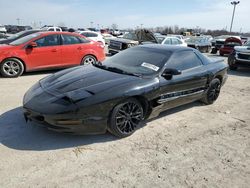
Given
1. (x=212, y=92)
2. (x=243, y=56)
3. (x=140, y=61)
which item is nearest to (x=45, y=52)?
(x=140, y=61)

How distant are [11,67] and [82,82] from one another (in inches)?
191

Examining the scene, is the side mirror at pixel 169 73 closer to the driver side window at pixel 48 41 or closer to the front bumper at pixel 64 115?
Answer: the front bumper at pixel 64 115

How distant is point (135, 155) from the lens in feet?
11.6

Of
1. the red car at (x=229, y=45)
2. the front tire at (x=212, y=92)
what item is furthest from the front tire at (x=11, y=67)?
the red car at (x=229, y=45)

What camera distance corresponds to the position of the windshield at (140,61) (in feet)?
14.7

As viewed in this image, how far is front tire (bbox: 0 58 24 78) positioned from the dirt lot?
130 inches

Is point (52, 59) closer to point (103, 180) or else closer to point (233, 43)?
point (103, 180)

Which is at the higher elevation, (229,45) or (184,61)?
(184,61)

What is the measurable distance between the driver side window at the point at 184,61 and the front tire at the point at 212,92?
2.39ft

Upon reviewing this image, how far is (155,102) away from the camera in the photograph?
14.2ft

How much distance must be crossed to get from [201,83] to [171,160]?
2477 millimetres

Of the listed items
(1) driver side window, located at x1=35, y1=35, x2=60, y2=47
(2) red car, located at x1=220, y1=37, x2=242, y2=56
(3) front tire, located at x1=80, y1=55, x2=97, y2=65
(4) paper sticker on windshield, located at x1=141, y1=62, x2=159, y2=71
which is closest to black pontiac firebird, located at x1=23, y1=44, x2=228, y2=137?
(4) paper sticker on windshield, located at x1=141, y1=62, x2=159, y2=71

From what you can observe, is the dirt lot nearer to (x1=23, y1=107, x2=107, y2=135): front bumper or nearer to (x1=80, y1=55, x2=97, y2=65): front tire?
(x1=23, y1=107, x2=107, y2=135): front bumper

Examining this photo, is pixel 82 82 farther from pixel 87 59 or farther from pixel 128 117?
pixel 87 59
